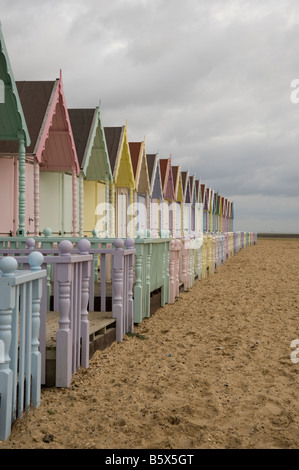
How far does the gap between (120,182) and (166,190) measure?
26.0ft

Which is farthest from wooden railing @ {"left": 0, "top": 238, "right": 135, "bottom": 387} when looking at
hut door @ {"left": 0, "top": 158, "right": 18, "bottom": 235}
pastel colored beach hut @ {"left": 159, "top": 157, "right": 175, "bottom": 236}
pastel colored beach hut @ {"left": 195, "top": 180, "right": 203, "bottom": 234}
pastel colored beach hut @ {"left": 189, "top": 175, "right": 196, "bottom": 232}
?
pastel colored beach hut @ {"left": 195, "top": 180, "right": 203, "bottom": 234}

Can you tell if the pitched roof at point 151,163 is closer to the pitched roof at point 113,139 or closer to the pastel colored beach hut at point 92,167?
the pastel colored beach hut at point 92,167

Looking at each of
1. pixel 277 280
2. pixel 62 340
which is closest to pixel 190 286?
pixel 277 280

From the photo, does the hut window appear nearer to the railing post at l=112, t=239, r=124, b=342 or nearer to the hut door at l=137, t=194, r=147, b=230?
the railing post at l=112, t=239, r=124, b=342

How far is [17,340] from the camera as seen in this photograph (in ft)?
12.1

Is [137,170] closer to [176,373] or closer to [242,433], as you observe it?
[176,373]

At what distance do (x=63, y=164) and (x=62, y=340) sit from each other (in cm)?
765

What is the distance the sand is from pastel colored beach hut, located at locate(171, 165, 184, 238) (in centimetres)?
1815

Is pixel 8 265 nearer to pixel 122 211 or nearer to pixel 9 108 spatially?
pixel 9 108

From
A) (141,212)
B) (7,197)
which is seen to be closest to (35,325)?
(7,197)

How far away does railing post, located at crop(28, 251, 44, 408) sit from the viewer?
4020mm

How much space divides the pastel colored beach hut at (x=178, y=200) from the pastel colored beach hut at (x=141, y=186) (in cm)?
520

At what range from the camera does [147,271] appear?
8492mm

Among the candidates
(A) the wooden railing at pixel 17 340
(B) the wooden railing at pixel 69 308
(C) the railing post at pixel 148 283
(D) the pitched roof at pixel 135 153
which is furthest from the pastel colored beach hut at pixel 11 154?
(D) the pitched roof at pixel 135 153
